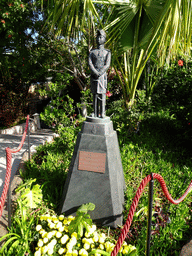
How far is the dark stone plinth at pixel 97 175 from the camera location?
2.12 meters

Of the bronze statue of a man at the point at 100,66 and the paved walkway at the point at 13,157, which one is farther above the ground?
the bronze statue of a man at the point at 100,66

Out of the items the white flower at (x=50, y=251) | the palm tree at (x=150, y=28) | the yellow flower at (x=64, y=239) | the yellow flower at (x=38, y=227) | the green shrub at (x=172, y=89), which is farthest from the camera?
the green shrub at (x=172, y=89)

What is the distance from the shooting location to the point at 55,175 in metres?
2.90

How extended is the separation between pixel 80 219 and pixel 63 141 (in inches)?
81.1

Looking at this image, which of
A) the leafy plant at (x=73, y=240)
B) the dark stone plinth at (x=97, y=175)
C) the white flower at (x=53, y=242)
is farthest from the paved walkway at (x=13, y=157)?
the dark stone plinth at (x=97, y=175)

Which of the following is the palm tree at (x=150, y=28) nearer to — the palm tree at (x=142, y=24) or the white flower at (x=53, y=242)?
the palm tree at (x=142, y=24)

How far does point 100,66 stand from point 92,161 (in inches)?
45.1

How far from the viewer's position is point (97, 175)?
7.13ft

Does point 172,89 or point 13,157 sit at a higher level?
point 172,89

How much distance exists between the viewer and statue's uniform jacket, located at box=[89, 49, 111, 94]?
2188mm

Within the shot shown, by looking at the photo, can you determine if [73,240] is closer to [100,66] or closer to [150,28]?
[100,66]

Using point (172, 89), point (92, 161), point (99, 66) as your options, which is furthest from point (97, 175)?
point (172, 89)

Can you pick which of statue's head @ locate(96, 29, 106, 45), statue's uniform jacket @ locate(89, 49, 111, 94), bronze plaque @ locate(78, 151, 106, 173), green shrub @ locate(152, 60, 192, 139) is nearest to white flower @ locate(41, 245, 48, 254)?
bronze plaque @ locate(78, 151, 106, 173)

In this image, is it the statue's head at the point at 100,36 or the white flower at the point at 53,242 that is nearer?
the white flower at the point at 53,242
